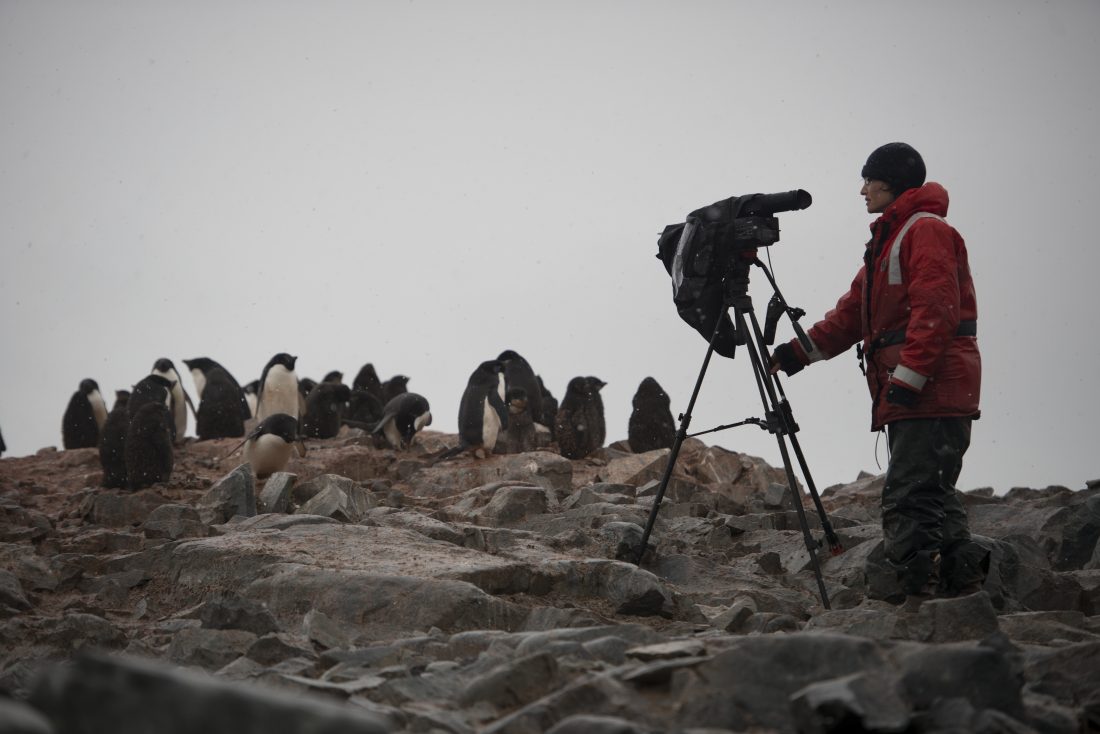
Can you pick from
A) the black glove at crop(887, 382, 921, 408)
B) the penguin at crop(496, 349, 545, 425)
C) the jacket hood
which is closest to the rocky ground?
the black glove at crop(887, 382, 921, 408)

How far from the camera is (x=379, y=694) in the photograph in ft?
10.5

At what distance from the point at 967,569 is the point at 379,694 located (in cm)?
316

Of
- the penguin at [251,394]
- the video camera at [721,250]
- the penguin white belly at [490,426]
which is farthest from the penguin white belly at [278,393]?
the video camera at [721,250]

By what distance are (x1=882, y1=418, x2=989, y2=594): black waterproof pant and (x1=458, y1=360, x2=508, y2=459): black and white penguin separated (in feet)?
29.0

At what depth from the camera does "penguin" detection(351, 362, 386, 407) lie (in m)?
19.6

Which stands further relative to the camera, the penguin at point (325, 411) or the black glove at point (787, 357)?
the penguin at point (325, 411)

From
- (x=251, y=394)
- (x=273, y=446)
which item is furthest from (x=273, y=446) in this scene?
(x=251, y=394)

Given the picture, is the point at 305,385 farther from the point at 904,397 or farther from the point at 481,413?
the point at 904,397

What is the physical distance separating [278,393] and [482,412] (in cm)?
400

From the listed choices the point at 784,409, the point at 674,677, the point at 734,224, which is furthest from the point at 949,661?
the point at 734,224

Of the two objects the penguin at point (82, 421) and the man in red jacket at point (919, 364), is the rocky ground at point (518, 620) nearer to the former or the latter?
the man in red jacket at point (919, 364)

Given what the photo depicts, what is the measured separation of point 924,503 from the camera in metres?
5.03

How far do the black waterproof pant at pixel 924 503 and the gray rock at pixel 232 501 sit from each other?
472 cm

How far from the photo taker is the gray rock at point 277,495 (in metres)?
7.90
